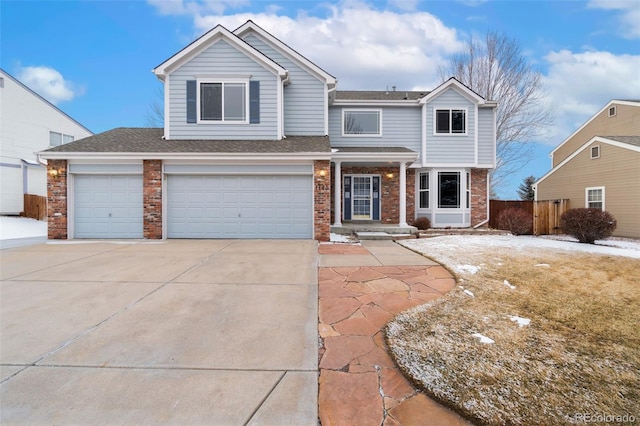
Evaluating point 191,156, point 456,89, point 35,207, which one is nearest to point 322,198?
point 191,156

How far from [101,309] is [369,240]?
8.05 m

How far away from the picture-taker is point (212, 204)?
10219 millimetres

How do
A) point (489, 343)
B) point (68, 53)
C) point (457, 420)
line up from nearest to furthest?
point (457, 420) → point (489, 343) → point (68, 53)

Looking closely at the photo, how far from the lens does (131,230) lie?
10195 mm

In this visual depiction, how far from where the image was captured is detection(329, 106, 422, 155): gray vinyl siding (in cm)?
1367

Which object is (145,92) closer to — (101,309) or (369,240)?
(369,240)

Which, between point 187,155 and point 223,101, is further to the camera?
point 223,101

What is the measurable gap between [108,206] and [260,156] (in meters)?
5.68

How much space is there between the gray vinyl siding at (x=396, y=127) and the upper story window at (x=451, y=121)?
2.78 feet

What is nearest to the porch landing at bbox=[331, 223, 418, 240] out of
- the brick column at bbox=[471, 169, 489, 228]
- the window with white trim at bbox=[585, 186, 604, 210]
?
the brick column at bbox=[471, 169, 489, 228]

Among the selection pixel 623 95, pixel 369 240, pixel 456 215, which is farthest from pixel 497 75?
pixel 369 240

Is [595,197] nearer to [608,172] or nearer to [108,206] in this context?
[608,172]

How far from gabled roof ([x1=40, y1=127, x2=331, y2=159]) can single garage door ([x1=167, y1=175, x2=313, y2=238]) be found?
35.1 inches

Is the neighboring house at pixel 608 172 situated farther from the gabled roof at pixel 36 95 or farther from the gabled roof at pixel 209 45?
the gabled roof at pixel 36 95
